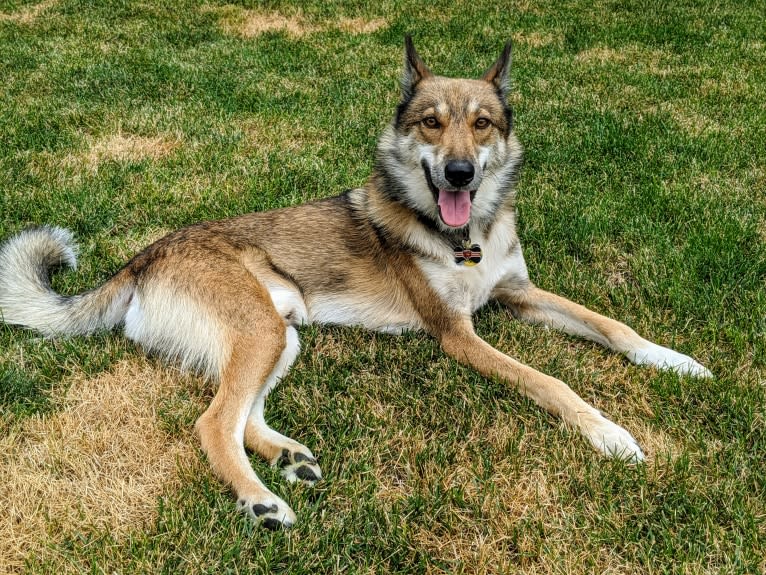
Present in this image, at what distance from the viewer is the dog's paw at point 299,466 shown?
233 centimetres

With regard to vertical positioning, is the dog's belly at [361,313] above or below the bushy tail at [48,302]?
below

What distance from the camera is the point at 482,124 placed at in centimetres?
320

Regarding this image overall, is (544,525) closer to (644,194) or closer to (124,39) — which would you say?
(644,194)

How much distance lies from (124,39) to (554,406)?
27.9 ft

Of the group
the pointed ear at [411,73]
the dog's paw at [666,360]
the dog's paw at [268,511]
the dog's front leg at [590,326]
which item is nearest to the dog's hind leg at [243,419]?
the dog's paw at [268,511]

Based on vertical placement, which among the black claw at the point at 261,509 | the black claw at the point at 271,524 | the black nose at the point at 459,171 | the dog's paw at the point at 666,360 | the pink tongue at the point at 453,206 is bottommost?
the black claw at the point at 271,524

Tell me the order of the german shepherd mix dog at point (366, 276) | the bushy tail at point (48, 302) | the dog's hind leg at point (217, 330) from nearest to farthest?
the dog's hind leg at point (217, 330) < the german shepherd mix dog at point (366, 276) < the bushy tail at point (48, 302)

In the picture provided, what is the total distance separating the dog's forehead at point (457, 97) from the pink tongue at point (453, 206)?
1.53 feet

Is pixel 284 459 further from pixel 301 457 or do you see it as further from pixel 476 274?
pixel 476 274

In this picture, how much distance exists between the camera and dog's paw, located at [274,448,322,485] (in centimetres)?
233

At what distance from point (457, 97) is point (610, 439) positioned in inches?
75.7

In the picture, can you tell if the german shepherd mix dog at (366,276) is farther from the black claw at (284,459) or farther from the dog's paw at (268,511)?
the dog's paw at (268,511)

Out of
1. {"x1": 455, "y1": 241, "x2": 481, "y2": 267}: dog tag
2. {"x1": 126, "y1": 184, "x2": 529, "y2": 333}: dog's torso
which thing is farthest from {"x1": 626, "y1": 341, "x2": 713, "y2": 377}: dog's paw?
{"x1": 455, "y1": 241, "x2": 481, "y2": 267}: dog tag

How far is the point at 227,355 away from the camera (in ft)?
8.88
